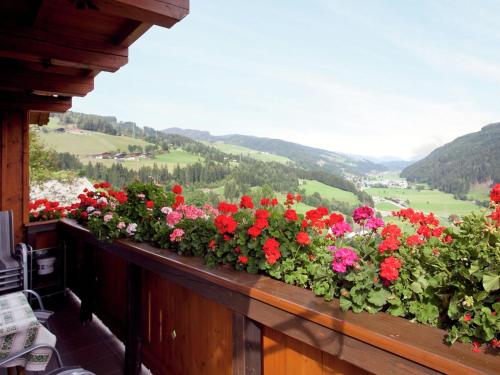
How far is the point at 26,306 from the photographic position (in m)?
1.87

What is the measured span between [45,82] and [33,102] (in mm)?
824

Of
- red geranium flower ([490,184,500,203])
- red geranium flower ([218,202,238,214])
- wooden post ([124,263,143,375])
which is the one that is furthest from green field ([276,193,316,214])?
wooden post ([124,263,143,375])

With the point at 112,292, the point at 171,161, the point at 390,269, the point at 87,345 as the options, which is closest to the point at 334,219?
the point at 390,269

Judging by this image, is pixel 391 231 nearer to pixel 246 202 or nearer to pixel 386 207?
pixel 386 207

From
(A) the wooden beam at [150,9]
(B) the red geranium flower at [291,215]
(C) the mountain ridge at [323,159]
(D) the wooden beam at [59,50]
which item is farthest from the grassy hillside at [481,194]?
(C) the mountain ridge at [323,159]

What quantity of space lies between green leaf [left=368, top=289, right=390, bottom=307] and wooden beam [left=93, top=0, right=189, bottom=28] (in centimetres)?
152

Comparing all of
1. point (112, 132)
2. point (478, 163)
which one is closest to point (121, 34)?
point (478, 163)

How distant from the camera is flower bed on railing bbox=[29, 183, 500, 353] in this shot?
2.93 ft

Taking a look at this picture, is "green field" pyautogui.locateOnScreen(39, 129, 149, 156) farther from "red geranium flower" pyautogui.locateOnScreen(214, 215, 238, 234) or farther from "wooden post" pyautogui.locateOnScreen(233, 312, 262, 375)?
"wooden post" pyautogui.locateOnScreen(233, 312, 262, 375)

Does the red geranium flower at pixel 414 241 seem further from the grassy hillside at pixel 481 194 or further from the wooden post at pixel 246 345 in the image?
the wooden post at pixel 246 345

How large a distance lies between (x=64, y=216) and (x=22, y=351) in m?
2.78

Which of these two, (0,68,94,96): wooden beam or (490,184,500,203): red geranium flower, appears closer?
(490,184,500,203): red geranium flower

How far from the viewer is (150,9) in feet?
5.03

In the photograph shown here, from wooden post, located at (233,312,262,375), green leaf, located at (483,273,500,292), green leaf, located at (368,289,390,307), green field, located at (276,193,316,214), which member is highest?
green field, located at (276,193,316,214)
